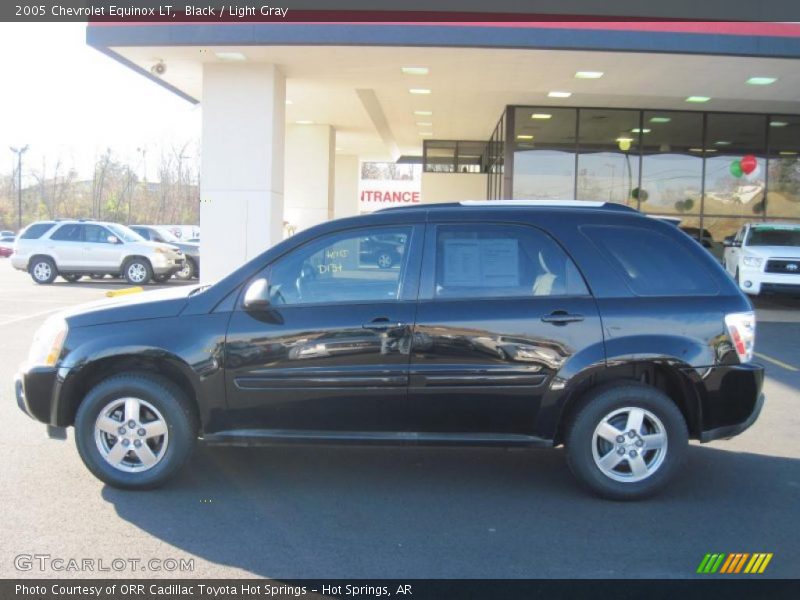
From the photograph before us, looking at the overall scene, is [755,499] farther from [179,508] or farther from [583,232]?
[179,508]

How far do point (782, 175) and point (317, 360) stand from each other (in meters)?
18.8

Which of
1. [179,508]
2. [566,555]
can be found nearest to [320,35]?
[179,508]

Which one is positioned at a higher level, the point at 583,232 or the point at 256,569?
the point at 583,232

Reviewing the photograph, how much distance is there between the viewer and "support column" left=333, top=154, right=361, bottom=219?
108ft

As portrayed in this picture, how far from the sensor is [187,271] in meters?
A: 22.2

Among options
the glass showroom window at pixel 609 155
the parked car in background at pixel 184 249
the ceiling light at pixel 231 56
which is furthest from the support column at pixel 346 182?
the ceiling light at pixel 231 56

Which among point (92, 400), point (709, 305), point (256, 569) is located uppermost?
point (709, 305)

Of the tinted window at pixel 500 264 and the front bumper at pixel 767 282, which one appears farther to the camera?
the front bumper at pixel 767 282

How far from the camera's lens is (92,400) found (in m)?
4.82

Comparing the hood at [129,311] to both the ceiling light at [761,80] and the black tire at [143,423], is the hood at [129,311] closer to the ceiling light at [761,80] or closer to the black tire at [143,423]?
the black tire at [143,423]

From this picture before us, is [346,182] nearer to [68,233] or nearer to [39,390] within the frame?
[68,233]

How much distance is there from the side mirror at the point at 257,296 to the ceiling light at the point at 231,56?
10.1m

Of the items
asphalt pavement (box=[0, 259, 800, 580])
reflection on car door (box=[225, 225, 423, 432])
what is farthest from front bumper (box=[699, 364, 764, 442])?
reflection on car door (box=[225, 225, 423, 432])

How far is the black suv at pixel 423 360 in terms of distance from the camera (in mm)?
4773
